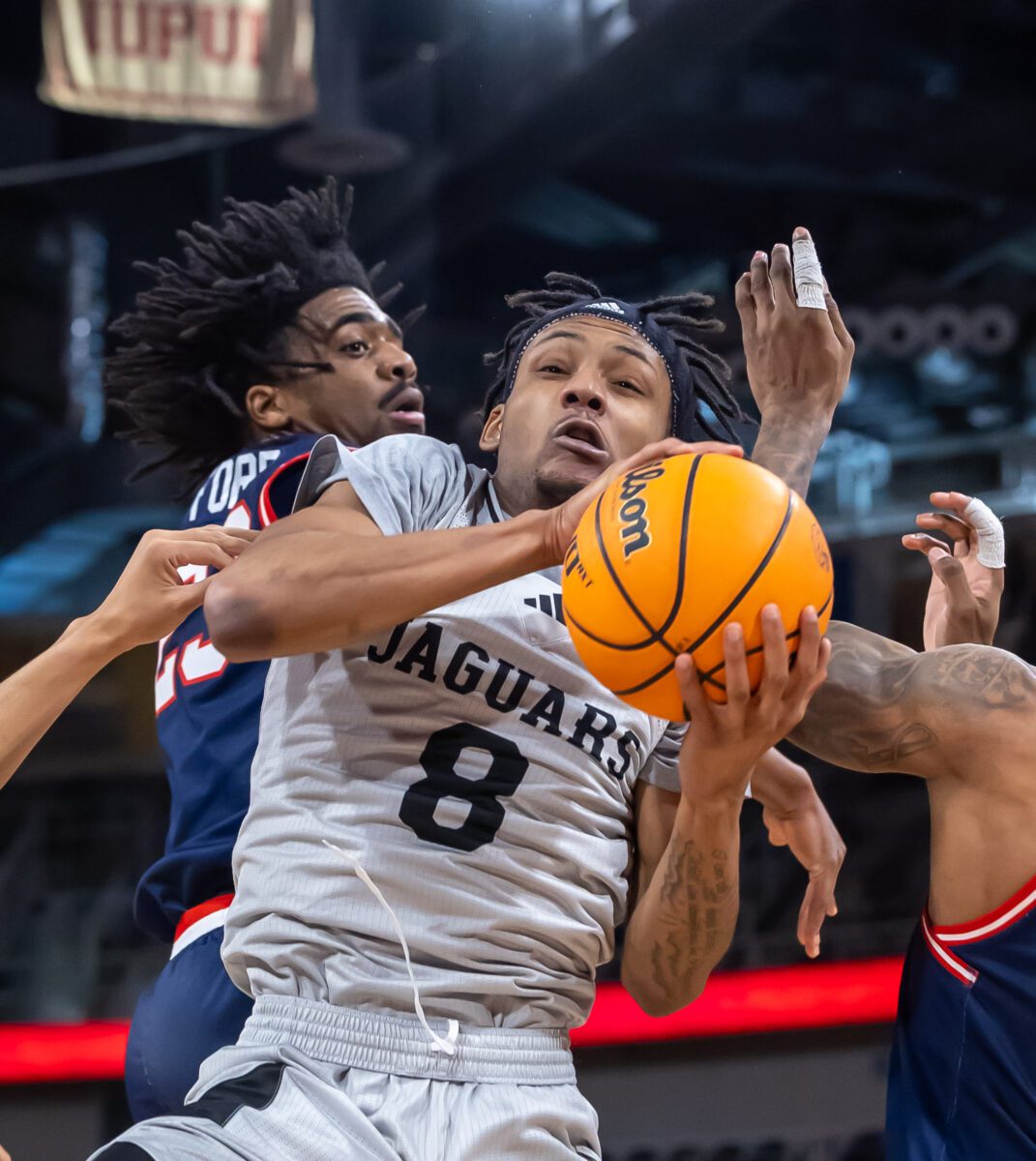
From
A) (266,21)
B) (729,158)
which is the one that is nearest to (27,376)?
(266,21)

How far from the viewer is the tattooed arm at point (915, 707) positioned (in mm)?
1921

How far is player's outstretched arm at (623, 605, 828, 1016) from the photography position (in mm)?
1597

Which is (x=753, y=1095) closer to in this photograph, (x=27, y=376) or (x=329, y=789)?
(x=329, y=789)

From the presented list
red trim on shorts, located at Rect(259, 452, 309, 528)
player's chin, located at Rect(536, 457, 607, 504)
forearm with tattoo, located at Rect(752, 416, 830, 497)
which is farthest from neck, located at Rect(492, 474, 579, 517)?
red trim on shorts, located at Rect(259, 452, 309, 528)

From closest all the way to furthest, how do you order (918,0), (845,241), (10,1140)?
(10,1140) → (845,241) → (918,0)

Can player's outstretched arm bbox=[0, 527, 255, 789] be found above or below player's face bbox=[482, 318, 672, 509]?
below

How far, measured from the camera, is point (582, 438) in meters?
2.08

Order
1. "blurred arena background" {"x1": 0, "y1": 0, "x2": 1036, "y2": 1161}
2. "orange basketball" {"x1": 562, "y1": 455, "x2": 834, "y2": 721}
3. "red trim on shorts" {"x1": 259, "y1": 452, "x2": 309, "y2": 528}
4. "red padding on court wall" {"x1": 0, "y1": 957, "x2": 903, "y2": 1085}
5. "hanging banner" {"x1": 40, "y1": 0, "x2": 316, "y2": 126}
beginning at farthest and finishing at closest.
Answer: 1. "blurred arena background" {"x1": 0, "y1": 0, "x2": 1036, "y2": 1161}
2. "hanging banner" {"x1": 40, "y1": 0, "x2": 316, "y2": 126}
3. "red padding on court wall" {"x1": 0, "y1": 957, "x2": 903, "y2": 1085}
4. "red trim on shorts" {"x1": 259, "y1": 452, "x2": 309, "y2": 528}
5. "orange basketball" {"x1": 562, "y1": 455, "x2": 834, "y2": 721}

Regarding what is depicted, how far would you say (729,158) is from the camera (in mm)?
8820

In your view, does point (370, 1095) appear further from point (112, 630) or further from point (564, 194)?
point (564, 194)

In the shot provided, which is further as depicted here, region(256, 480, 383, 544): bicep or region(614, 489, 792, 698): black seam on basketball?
region(256, 480, 383, 544): bicep

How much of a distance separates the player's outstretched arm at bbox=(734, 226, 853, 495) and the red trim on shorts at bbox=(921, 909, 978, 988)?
71 centimetres

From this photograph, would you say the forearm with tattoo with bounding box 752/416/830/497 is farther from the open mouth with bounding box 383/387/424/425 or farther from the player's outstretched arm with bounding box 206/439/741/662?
the open mouth with bounding box 383/387/424/425

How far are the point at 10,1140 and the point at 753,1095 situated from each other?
2.05 m
